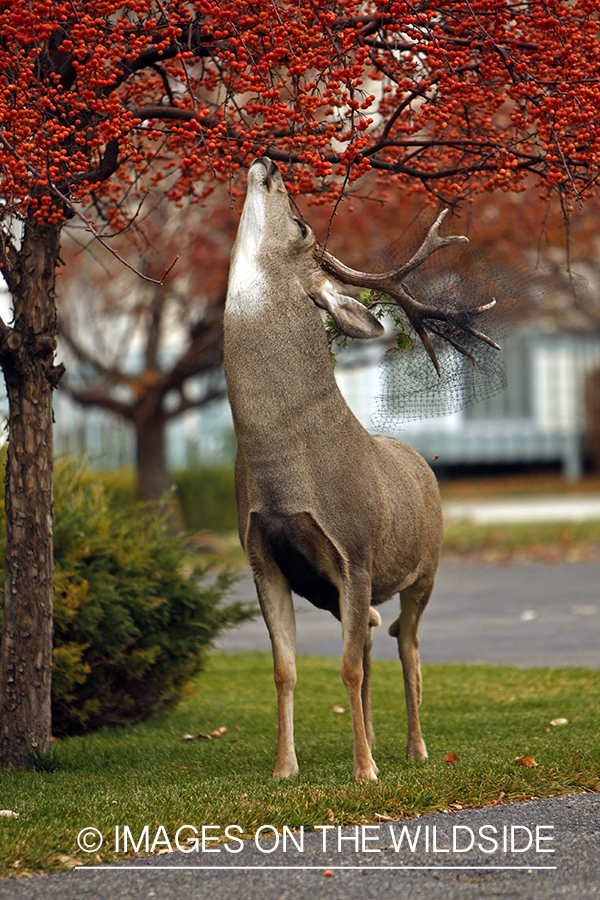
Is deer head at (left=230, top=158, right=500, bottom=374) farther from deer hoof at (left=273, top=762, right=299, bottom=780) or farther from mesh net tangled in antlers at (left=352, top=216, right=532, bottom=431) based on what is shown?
deer hoof at (left=273, top=762, right=299, bottom=780)

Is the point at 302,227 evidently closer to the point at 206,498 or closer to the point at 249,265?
the point at 249,265

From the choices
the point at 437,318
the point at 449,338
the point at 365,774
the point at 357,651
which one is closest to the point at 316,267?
the point at 437,318

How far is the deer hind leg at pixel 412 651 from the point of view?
18.2 ft

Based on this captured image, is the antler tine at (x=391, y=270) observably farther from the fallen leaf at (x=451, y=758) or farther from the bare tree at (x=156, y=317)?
the bare tree at (x=156, y=317)

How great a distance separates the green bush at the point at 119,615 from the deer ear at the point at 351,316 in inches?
99.9

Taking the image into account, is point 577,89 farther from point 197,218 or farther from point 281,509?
point 197,218

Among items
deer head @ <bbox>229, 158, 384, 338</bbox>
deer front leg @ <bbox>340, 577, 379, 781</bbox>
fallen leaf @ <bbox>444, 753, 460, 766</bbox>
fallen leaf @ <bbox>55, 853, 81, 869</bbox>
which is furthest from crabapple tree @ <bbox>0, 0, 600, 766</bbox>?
fallen leaf @ <bbox>444, 753, 460, 766</bbox>

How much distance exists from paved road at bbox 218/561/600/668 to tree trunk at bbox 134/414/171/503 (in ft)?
9.72

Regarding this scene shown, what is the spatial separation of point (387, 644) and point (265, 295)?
619 centimetres

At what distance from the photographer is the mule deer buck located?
4.73m

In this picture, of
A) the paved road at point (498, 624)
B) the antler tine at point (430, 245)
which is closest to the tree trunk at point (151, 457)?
the paved road at point (498, 624)

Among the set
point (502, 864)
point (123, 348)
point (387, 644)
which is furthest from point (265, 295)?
point (123, 348)

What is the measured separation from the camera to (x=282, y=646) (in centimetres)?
499

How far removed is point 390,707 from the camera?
7.34 m
